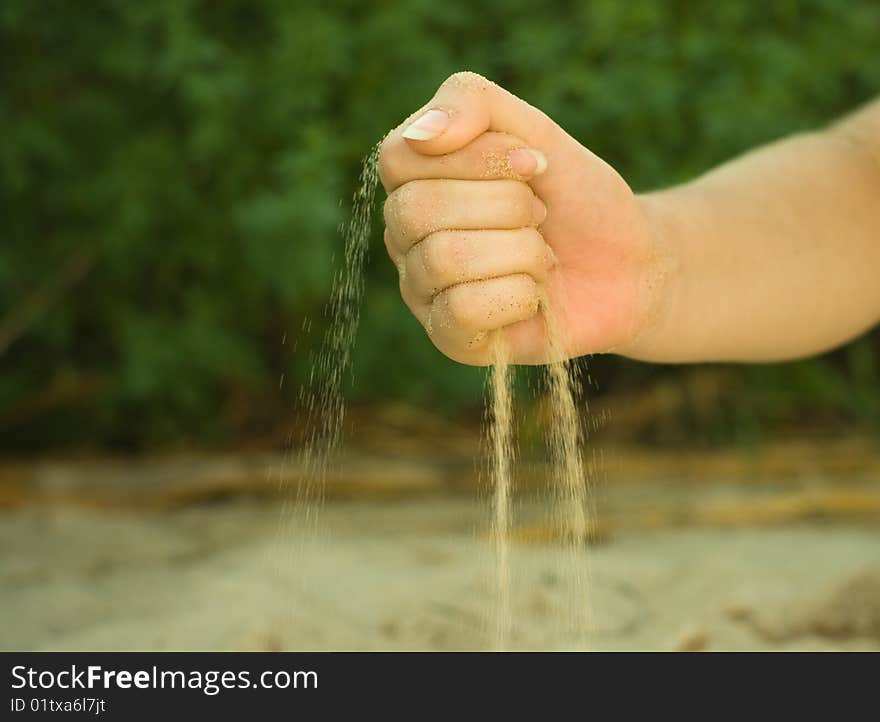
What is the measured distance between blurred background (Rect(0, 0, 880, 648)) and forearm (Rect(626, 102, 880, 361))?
38.8 inches

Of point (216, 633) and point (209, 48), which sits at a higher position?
point (209, 48)

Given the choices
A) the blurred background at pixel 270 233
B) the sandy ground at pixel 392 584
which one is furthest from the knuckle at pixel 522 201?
the blurred background at pixel 270 233

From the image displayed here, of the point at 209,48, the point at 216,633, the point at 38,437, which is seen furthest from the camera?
the point at 38,437

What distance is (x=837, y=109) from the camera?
374 cm

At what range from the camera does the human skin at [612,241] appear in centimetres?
142

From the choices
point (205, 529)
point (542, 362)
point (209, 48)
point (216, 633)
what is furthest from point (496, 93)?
point (205, 529)

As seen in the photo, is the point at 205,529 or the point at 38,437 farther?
the point at 38,437

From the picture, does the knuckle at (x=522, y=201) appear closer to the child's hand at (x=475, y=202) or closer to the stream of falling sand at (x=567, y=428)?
the child's hand at (x=475, y=202)

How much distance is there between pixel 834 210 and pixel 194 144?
177 centimetres

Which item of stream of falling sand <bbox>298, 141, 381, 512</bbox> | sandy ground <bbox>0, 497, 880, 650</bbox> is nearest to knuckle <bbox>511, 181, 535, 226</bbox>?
sandy ground <bbox>0, 497, 880, 650</bbox>

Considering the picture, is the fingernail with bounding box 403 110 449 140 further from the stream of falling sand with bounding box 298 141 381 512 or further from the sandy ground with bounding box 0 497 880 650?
the stream of falling sand with bounding box 298 141 381 512

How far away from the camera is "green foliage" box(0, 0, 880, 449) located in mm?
3066

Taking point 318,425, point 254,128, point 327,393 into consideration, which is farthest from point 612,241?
point 318,425

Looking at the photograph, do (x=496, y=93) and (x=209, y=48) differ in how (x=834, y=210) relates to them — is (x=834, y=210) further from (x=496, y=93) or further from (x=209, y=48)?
(x=209, y=48)
